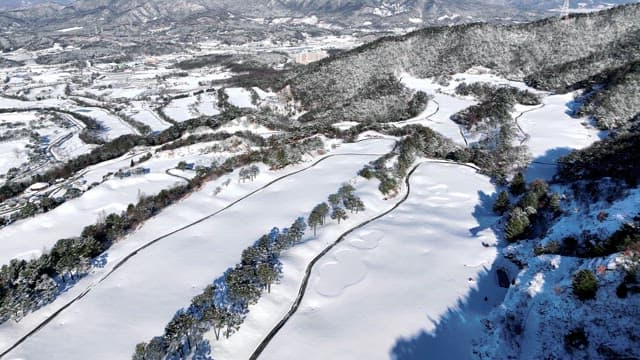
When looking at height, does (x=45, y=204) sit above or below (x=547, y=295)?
below

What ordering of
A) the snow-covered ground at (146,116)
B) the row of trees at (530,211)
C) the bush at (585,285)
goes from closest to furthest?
the bush at (585,285), the row of trees at (530,211), the snow-covered ground at (146,116)

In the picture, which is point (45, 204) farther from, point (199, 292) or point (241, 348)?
point (241, 348)

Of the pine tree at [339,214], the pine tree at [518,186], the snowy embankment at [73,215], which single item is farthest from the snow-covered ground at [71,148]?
the pine tree at [518,186]

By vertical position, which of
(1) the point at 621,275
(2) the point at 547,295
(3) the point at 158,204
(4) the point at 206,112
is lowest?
(4) the point at 206,112

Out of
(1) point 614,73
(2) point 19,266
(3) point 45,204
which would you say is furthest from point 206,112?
(1) point 614,73

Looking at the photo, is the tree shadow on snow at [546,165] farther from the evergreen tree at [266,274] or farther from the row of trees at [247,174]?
the evergreen tree at [266,274]

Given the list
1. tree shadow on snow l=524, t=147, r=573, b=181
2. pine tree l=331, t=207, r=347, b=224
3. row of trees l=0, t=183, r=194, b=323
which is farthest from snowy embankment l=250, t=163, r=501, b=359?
row of trees l=0, t=183, r=194, b=323

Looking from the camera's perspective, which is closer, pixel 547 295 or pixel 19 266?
pixel 547 295
